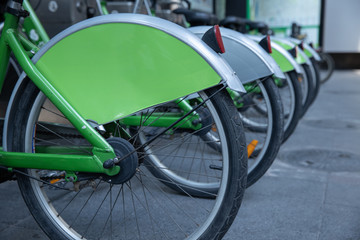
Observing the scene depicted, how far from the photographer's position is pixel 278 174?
3.09 metres

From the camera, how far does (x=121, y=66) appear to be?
5.29 feet

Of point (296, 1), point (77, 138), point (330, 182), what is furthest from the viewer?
point (296, 1)

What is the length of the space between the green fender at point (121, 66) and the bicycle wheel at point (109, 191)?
11 cm

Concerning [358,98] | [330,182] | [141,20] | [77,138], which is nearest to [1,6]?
[77,138]

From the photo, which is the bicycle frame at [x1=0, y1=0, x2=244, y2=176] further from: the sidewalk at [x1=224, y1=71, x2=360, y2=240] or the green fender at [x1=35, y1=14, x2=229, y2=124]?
the sidewalk at [x1=224, y1=71, x2=360, y2=240]

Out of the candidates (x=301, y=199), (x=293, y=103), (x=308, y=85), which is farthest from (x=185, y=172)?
(x=308, y=85)

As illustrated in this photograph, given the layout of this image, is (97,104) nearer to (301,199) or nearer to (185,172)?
(185,172)

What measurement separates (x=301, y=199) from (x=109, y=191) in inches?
49.3

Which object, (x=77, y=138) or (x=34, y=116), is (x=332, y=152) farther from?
(x=34, y=116)

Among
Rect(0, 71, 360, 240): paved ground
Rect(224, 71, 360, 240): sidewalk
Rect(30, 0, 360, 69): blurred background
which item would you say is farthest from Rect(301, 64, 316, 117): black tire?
Rect(30, 0, 360, 69): blurred background

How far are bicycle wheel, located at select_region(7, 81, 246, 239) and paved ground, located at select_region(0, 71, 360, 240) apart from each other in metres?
0.25

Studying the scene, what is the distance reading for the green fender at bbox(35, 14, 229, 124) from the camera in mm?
1552

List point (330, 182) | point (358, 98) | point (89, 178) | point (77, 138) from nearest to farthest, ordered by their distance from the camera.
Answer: point (89, 178)
point (77, 138)
point (330, 182)
point (358, 98)

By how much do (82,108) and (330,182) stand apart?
6.36 feet
